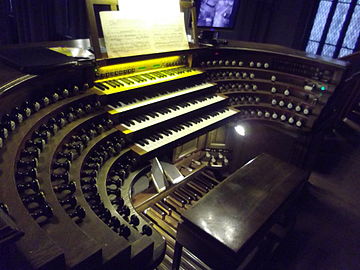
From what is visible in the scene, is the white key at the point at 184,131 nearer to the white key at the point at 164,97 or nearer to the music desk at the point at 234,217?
the white key at the point at 164,97

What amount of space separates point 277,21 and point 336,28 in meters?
1.79

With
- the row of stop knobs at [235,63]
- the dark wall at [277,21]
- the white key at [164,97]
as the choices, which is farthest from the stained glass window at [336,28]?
the white key at [164,97]

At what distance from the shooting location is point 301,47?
914cm

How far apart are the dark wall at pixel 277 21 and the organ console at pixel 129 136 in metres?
4.33

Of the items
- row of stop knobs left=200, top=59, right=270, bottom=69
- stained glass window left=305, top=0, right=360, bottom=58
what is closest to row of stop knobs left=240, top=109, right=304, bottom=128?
row of stop knobs left=200, top=59, right=270, bottom=69

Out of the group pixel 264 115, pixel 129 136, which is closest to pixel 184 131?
pixel 129 136

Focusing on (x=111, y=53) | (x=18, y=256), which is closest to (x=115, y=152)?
(x=111, y=53)

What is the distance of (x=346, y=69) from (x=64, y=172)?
4.16 meters

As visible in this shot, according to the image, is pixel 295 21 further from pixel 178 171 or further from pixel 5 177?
pixel 5 177

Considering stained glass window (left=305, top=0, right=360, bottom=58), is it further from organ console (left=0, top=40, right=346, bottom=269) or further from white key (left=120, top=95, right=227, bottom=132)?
white key (left=120, top=95, right=227, bottom=132)

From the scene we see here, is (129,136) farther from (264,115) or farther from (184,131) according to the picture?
(264,115)

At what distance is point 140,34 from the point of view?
359 cm

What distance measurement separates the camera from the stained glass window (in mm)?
8555

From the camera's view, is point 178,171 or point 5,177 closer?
point 5,177
